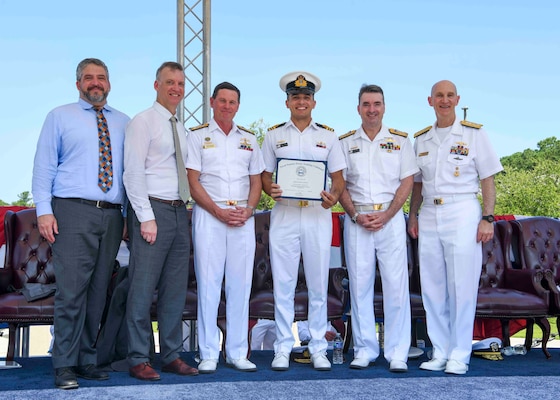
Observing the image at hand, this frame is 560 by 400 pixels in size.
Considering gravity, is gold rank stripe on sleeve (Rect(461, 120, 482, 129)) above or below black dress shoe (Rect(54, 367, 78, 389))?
above

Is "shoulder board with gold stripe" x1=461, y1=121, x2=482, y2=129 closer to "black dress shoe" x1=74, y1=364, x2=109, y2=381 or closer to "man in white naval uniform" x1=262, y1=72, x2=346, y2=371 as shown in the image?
"man in white naval uniform" x1=262, y1=72, x2=346, y2=371

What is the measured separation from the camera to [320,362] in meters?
4.05

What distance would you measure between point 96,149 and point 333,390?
180cm

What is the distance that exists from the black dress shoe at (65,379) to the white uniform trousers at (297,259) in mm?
1240

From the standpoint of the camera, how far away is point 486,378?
381 centimetres

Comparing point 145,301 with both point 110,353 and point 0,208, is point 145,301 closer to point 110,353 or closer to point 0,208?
point 110,353

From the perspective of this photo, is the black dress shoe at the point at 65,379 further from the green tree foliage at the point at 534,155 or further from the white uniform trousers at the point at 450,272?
the green tree foliage at the point at 534,155

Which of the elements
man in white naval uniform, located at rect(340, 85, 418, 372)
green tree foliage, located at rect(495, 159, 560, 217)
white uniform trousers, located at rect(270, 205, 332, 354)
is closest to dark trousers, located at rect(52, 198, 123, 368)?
white uniform trousers, located at rect(270, 205, 332, 354)

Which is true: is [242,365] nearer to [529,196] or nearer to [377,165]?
[377,165]

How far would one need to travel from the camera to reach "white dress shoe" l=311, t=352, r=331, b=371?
4.03 meters

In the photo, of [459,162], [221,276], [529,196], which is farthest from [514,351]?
[529,196]

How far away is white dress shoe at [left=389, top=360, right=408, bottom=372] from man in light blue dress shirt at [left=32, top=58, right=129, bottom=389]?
1697 millimetres

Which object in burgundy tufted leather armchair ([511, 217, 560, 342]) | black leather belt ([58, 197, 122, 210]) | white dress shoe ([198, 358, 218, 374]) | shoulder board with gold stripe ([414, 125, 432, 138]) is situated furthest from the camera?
burgundy tufted leather armchair ([511, 217, 560, 342])

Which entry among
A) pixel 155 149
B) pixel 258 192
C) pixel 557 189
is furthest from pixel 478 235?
pixel 557 189
